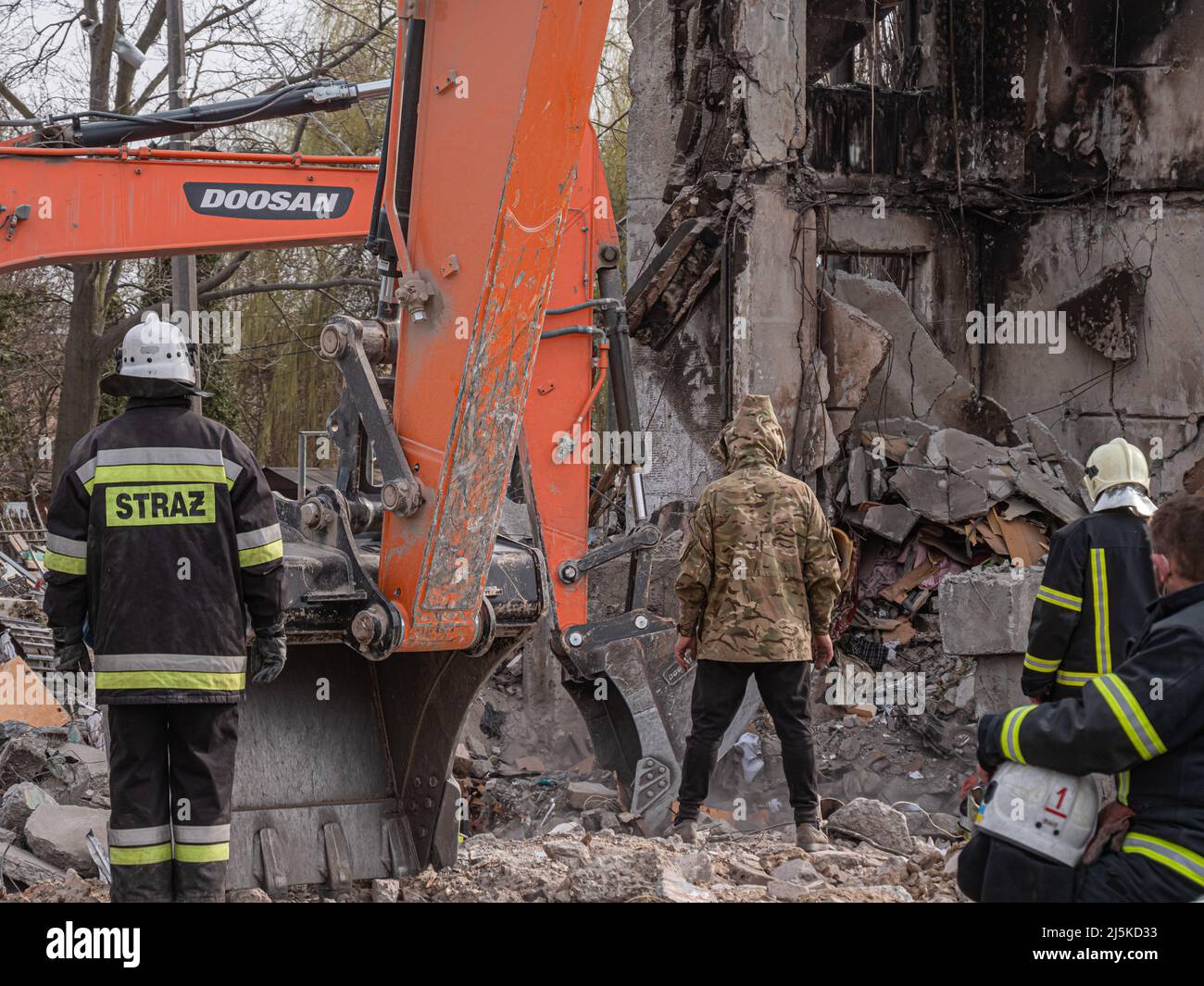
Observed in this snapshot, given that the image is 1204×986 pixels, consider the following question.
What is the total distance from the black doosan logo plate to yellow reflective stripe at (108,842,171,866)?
422 centimetres

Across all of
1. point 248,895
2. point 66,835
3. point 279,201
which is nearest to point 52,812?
point 66,835

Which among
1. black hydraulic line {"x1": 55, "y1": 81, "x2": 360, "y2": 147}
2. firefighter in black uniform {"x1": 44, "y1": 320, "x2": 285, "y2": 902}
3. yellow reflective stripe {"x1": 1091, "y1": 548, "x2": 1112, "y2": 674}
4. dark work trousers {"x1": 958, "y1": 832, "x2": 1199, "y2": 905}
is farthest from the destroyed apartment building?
black hydraulic line {"x1": 55, "y1": 81, "x2": 360, "y2": 147}

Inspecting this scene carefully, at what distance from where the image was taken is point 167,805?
4059 millimetres

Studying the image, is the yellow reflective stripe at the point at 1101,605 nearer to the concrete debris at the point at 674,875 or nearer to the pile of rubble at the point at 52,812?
the concrete debris at the point at 674,875

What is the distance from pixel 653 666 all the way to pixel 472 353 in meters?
2.81

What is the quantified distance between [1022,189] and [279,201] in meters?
7.74

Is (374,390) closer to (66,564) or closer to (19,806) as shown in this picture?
(66,564)

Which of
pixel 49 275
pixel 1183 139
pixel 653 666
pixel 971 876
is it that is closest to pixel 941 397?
pixel 1183 139

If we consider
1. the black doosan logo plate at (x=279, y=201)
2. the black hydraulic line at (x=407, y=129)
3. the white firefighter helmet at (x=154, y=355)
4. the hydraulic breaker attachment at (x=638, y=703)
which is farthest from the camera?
the black doosan logo plate at (x=279, y=201)

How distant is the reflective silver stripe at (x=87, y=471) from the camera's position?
13.3ft

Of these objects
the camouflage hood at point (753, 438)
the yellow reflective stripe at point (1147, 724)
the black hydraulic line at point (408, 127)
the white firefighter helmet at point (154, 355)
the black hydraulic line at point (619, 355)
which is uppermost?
the black hydraulic line at point (408, 127)

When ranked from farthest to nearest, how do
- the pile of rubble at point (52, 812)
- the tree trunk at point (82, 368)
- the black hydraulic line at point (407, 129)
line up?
the tree trunk at point (82, 368) < the pile of rubble at point (52, 812) < the black hydraulic line at point (407, 129)

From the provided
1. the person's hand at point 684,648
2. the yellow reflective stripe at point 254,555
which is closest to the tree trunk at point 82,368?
the person's hand at point 684,648
